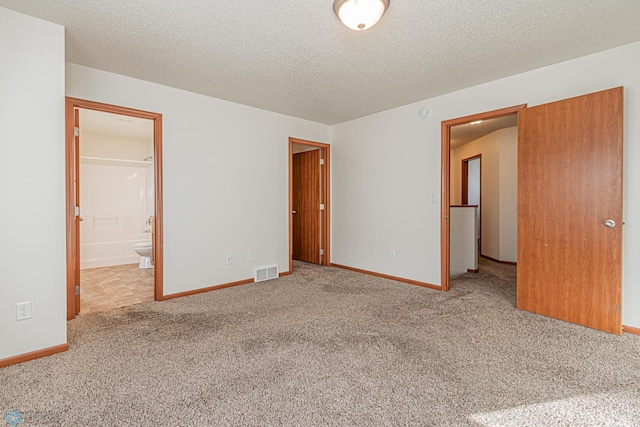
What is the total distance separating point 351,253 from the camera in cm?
482

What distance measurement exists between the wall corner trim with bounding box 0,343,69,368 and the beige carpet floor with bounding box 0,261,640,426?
2.6 inches

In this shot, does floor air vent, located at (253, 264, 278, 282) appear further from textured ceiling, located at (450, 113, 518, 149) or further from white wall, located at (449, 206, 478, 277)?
textured ceiling, located at (450, 113, 518, 149)

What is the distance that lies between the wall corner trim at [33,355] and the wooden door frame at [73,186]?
28.6 inches

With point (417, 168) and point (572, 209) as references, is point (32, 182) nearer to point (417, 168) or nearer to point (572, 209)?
point (417, 168)

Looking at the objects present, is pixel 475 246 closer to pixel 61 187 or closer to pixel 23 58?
pixel 61 187

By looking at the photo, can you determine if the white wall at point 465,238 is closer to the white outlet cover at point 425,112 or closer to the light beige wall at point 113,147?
the white outlet cover at point 425,112

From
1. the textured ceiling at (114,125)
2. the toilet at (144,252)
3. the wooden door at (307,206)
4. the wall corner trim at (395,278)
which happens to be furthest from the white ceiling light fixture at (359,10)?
the toilet at (144,252)

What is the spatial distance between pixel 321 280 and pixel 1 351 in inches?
120

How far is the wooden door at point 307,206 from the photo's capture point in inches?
206

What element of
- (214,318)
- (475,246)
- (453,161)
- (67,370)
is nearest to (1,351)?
(67,370)

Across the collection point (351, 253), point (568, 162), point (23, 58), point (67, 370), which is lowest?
point (67, 370)

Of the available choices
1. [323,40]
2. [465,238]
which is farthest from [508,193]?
[323,40]

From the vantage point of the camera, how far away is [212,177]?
147 inches

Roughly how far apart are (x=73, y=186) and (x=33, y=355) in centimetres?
147
